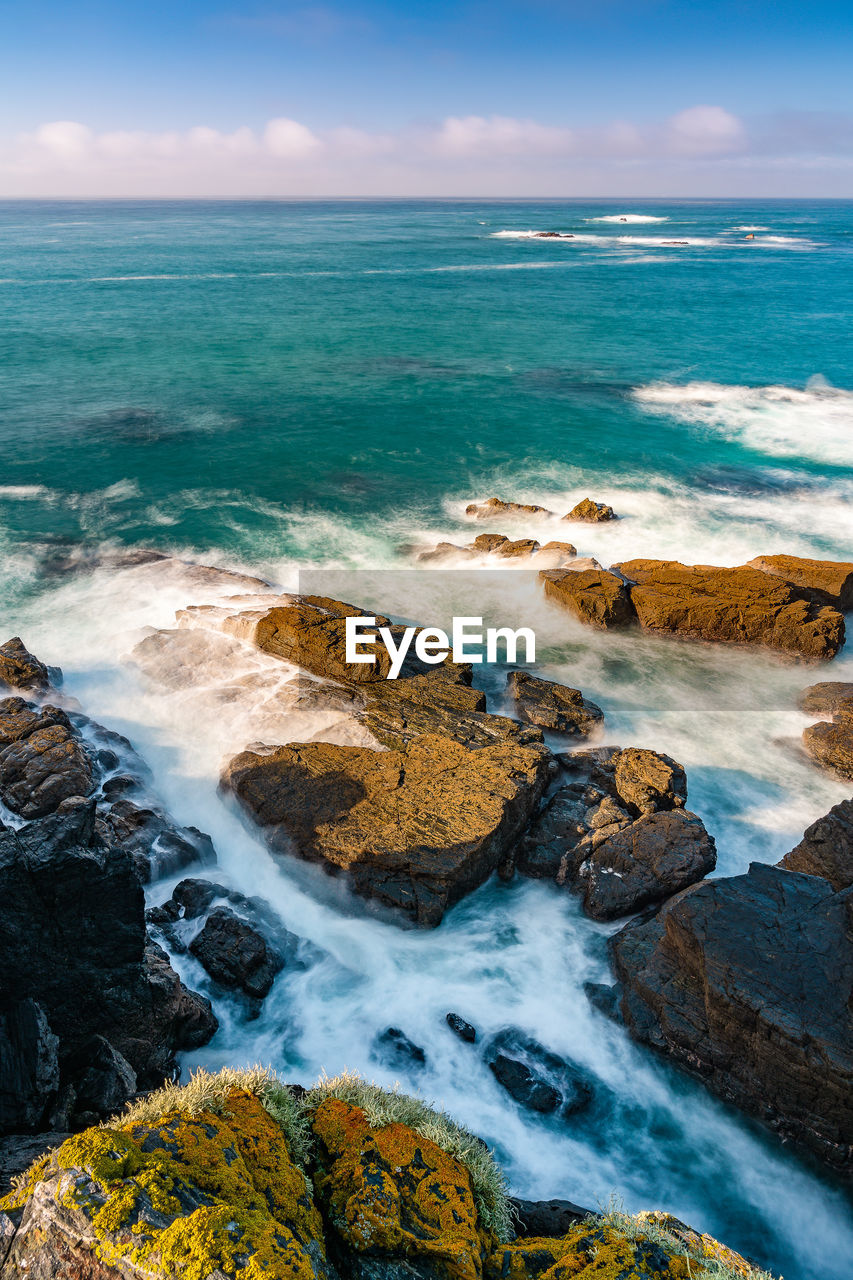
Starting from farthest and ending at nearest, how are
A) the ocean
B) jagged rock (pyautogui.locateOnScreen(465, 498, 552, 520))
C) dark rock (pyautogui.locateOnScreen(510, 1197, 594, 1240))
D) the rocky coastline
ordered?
jagged rock (pyautogui.locateOnScreen(465, 498, 552, 520))
the ocean
dark rock (pyautogui.locateOnScreen(510, 1197, 594, 1240))
the rocky coastline

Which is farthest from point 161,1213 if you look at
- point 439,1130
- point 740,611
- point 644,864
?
point 740,611

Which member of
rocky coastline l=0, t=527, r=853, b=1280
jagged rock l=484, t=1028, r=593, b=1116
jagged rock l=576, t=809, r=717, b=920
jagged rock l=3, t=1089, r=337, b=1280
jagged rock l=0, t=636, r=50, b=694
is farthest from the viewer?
jagged rock l=0, t=636, r=50, b=694

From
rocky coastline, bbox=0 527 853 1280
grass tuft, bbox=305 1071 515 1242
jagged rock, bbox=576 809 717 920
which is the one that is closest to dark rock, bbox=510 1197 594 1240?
rocky coastline, bbox=0 527 853 1280

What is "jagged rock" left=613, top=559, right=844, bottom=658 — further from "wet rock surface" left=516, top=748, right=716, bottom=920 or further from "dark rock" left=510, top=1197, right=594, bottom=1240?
"dark rock" left=510, top=1197, right=594, bottom=1240

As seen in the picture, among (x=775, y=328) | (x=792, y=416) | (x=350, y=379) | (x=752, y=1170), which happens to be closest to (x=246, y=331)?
(x=350, y=379)

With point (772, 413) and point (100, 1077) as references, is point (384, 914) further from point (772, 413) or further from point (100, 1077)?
point (772, 413)

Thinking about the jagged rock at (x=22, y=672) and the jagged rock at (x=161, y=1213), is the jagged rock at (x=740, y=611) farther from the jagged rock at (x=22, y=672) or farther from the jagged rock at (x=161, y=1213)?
the jagged rock at (x=161, y=1213)
